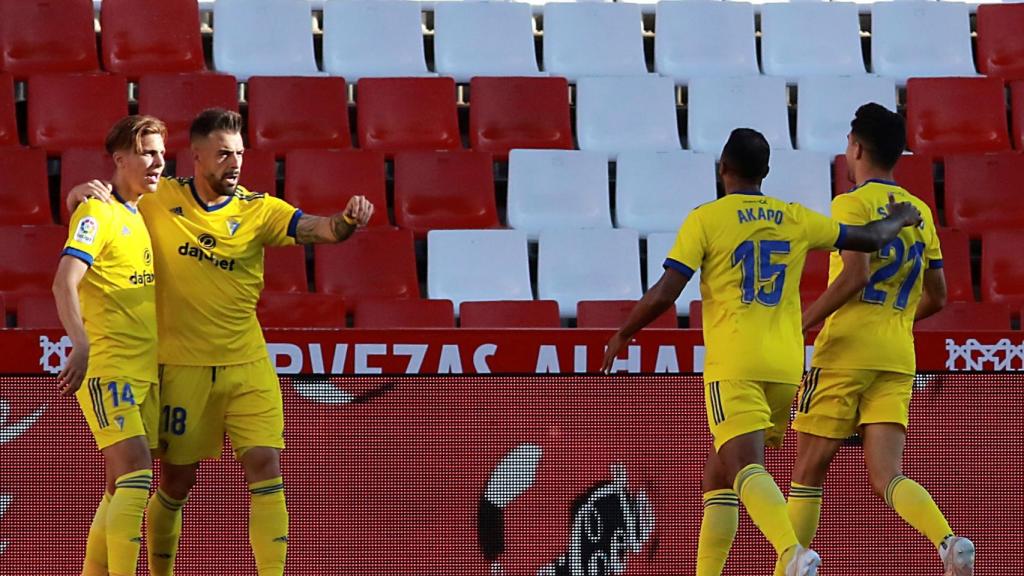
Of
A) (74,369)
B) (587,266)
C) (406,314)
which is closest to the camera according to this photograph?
(74,369)

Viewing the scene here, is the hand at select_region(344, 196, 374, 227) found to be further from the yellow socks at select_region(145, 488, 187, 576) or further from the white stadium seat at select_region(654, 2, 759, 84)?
the white stadium seat at select_region(654, 2, 759, 84)

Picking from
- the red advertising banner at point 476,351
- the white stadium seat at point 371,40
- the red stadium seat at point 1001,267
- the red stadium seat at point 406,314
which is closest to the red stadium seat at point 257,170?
the white stadium seat at point 371,40

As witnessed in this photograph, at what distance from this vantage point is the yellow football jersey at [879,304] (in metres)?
5.59

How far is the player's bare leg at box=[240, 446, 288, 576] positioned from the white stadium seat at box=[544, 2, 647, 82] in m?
5.50

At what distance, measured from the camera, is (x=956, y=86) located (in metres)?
10.2

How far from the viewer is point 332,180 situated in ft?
30.0

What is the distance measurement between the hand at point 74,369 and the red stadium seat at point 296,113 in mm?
4731

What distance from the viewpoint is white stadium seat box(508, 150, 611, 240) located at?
9.43 meters

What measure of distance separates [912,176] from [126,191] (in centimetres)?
553

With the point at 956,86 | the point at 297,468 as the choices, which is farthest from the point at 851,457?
the point at 956,86

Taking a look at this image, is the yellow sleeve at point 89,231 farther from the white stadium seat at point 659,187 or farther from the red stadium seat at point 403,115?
the white stadium seat at point 659,187

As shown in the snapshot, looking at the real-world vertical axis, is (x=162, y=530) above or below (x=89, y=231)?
below

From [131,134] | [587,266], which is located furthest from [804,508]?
[587,266]

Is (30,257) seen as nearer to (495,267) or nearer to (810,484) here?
(495,267)
